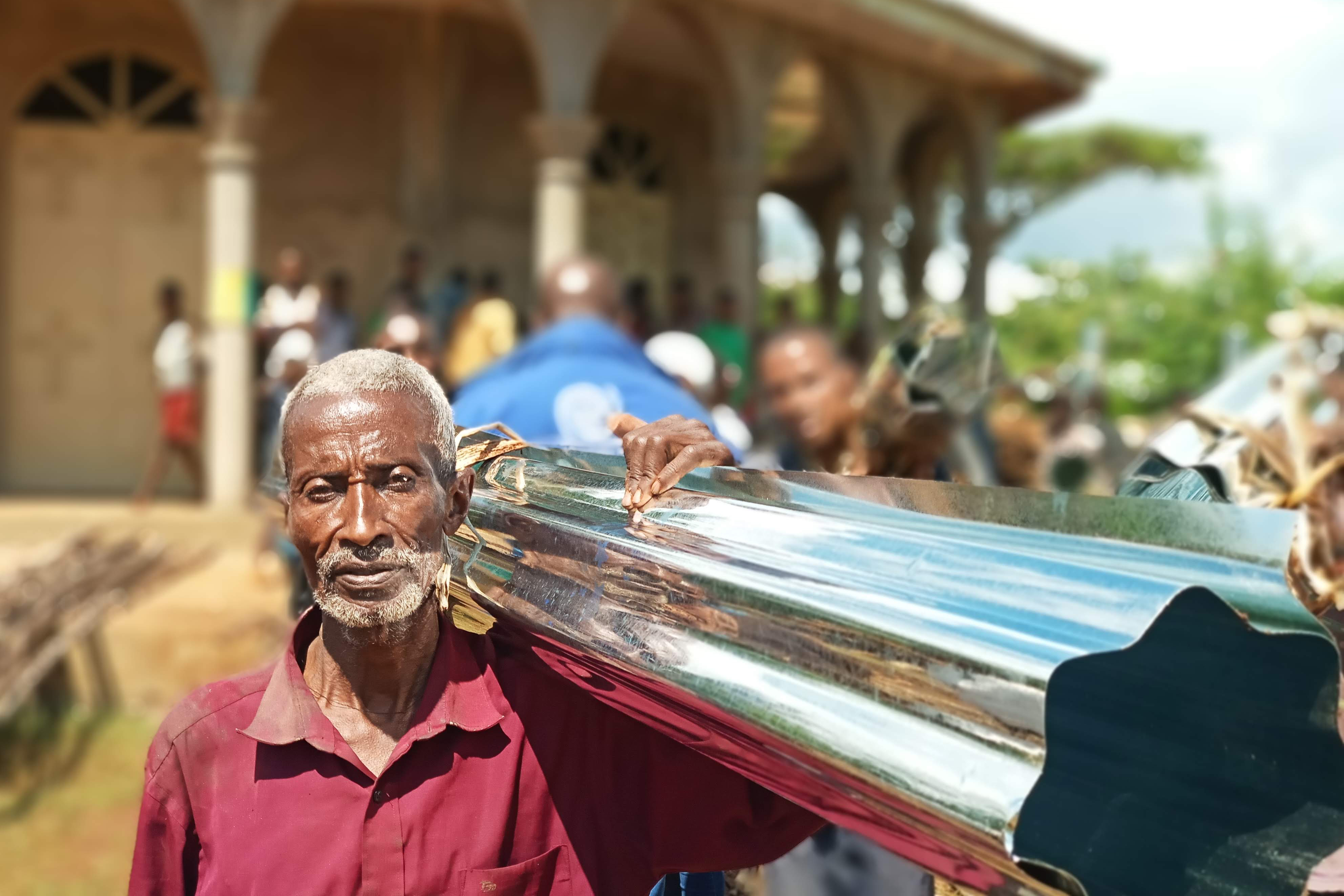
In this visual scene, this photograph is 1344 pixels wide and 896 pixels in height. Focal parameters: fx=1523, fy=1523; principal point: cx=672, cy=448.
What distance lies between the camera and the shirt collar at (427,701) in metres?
1.80

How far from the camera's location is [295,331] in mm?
9578

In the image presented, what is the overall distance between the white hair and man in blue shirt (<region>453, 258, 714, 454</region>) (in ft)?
5.01

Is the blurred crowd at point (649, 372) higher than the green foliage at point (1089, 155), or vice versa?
the green foliage at point (1089, 155)

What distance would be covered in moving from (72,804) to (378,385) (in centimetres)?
599

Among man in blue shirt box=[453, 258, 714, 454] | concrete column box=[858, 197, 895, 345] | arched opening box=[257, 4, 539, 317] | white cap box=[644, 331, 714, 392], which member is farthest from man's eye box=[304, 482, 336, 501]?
concrete column box=[858, 197, 895, 345]

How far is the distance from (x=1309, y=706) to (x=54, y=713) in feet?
25.3

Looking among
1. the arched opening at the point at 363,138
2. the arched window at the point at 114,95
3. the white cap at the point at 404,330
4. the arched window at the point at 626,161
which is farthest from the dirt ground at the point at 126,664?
the arched window at the point at 626,161

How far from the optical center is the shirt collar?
180cm

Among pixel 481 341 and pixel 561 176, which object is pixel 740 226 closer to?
pixel 561 176

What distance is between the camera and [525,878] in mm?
1805

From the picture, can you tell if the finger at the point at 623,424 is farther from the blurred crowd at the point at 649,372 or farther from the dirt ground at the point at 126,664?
the dirt ground at the point at 126,664

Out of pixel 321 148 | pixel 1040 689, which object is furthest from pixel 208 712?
pixel 321 148

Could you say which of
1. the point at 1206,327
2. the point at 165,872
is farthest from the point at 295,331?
the point at 1206,327

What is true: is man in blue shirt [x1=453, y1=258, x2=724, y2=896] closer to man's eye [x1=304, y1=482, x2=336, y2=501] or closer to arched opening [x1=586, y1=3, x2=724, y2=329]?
man's eye [x1=304, y1=482, x2=336, y2=501]
